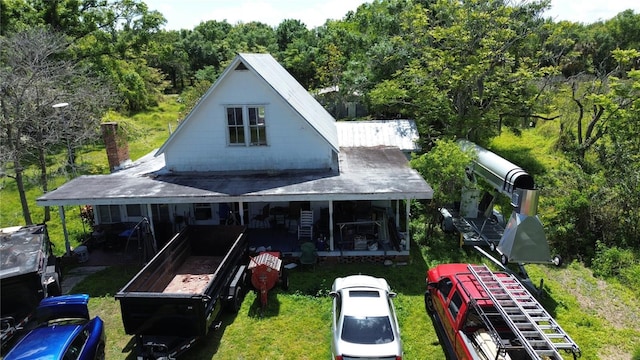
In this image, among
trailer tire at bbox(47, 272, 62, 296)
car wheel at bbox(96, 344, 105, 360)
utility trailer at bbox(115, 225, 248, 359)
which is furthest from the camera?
trailer tire at bbox(47, 272, 62, 296)

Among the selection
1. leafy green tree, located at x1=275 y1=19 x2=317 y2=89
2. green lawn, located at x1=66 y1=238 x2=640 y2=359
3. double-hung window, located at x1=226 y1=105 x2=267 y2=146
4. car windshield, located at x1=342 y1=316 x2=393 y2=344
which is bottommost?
green lawn, located at x1=66 y1=238 x2=640 y2=359

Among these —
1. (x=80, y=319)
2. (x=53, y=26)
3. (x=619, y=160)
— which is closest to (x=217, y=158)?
(x=80, y=319)

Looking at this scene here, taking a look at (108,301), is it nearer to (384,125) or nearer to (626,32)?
(384,125)

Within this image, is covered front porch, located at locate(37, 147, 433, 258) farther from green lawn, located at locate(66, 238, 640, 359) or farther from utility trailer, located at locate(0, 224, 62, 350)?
utility trailer, located at locate(0, 224, 62, 350)

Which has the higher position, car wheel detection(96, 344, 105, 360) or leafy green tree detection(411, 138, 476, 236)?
leafy green tree detection(411, 138, 476, 236)

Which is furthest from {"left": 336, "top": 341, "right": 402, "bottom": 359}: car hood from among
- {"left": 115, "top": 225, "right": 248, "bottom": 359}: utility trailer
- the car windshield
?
{"left": 115, "top": 225, "right": 248, "bottom": 359}: utility trailer

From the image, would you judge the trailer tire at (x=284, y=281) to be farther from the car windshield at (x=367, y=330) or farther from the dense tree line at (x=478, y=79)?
the dense tree line at (x=478, y=79)
